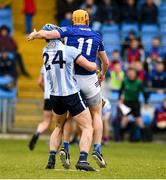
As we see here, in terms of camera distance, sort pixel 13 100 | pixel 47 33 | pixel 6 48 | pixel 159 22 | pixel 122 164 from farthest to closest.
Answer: pixel 159 22
pixel 6 48
pixel 13 100
pixel 122 164
pixel 47 33

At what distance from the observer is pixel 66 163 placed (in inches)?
547

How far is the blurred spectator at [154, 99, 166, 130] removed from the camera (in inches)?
976

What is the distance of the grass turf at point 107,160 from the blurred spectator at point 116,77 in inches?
114

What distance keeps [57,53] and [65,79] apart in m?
0.40

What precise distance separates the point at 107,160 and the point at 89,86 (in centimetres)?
312

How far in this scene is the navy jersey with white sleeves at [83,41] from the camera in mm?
13805

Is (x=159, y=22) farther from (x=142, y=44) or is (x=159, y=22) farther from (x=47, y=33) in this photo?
(x=47, y=33)

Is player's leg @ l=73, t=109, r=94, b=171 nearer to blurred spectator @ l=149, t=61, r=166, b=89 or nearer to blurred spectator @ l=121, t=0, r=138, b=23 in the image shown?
blurred spectator @ l=149, t=61, r=166, b=89

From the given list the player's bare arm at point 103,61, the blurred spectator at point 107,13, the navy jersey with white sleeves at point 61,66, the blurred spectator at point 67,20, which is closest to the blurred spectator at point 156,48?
the blurred spectator at point 107,13

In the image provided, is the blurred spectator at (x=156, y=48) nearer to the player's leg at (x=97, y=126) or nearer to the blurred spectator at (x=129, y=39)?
the blurred spectator at (x=129, y=39)

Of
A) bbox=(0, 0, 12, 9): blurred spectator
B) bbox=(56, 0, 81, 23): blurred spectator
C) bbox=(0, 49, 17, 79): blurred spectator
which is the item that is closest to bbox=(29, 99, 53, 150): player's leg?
bbox=(0, 49, 17, 79): blurred spectator

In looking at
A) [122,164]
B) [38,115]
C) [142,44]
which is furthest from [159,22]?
[122,164]

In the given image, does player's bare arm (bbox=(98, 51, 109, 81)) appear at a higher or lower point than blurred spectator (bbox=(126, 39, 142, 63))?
higher

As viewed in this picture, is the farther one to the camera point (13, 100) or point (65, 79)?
point (13, 100)
